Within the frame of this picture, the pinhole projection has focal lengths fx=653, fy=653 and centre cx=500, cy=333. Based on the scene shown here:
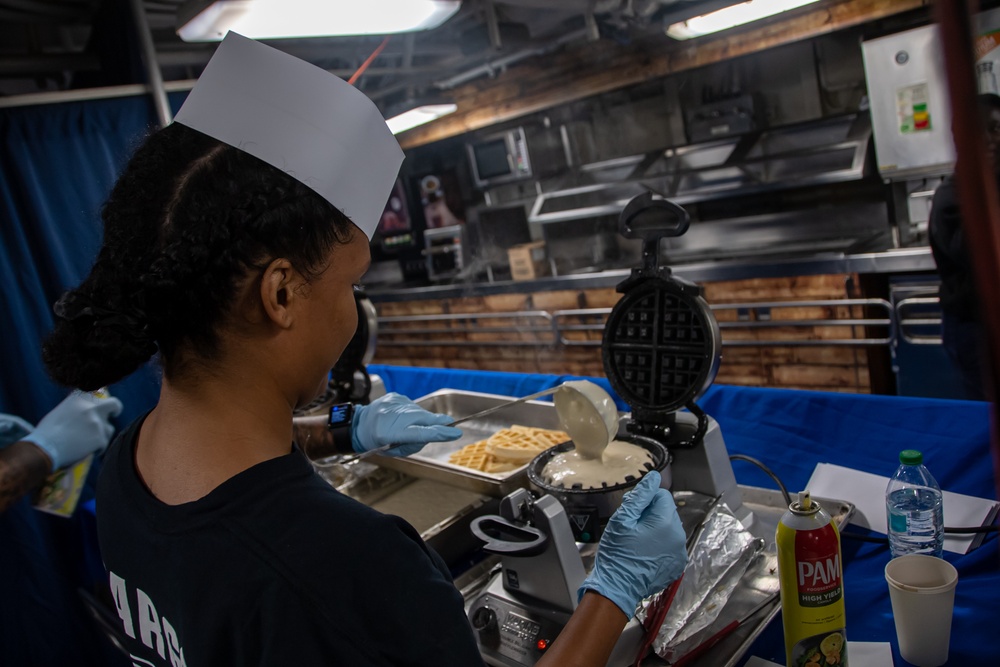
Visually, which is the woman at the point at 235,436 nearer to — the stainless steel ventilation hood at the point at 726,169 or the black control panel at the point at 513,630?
the black control panel at the point at 513,630

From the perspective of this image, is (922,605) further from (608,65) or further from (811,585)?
(608,65)

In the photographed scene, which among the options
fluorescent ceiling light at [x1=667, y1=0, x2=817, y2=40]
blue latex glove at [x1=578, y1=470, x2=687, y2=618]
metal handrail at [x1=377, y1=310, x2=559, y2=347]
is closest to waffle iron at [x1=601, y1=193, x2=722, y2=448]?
blue latex glove at [x1=578, y1=470, x2=687, y2=618]

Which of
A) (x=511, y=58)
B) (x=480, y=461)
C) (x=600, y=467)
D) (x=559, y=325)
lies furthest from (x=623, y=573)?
(x=511, y=58)

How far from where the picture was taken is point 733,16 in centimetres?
368

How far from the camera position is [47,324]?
8.52ft

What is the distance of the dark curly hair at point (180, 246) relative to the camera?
2.60ft

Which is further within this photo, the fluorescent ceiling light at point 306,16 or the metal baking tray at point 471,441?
the fluorescent ceiling light at point 306,16

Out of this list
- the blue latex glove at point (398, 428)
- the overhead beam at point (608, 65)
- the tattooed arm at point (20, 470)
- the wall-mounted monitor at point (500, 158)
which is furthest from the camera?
the wall-mounted monitor at point (500, 158)

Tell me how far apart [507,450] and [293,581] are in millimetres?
1266

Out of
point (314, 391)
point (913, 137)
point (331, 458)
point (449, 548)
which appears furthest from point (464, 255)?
point (314, 391)

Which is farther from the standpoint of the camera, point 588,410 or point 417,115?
point 417,115

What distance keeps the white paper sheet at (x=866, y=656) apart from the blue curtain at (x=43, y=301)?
7.73 ft

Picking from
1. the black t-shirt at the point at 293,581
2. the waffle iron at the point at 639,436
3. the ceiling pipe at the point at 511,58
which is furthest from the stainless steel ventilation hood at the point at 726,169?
the black t-shirt at the point at 293,581

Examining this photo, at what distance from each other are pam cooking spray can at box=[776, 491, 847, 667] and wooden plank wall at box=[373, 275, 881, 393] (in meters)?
2.20
